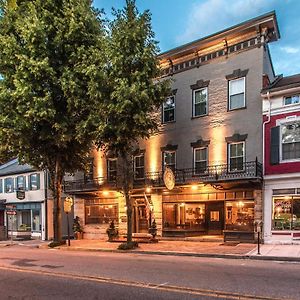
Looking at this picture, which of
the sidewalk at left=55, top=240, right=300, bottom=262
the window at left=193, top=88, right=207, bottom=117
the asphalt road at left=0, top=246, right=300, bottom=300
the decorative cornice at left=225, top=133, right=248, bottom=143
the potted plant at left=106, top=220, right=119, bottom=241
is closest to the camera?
the asphalt road at left=0, top=246, right=300, bottom=300

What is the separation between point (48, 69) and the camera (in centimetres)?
2019

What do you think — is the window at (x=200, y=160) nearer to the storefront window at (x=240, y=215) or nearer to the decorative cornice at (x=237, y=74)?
the storefront window at (x=240, y=215)

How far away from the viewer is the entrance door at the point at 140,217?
2612 centimetres

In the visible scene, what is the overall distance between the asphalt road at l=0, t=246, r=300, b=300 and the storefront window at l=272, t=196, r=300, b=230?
6045mm

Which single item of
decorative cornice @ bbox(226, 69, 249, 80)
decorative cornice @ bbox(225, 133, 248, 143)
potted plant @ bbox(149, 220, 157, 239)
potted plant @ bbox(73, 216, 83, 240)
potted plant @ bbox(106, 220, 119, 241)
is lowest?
potted plant @ bbox(73, 216, 83, 240)

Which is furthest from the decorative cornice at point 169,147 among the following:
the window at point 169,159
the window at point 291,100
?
the window at point 291,100

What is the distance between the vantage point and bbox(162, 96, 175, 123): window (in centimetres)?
2489

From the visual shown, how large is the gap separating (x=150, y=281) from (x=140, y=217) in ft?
54.6

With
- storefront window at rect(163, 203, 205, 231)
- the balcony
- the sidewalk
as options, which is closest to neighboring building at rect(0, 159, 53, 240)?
the balcony

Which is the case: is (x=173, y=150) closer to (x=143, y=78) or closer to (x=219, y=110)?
(x=219, y=110)

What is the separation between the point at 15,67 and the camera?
851 inches

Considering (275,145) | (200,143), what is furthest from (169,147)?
(275,145)

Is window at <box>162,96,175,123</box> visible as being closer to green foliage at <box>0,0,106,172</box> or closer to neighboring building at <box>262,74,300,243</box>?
green foliage at <box>0,0,106,172</box>

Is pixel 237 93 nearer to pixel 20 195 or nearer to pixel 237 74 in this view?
pixel 237 74
